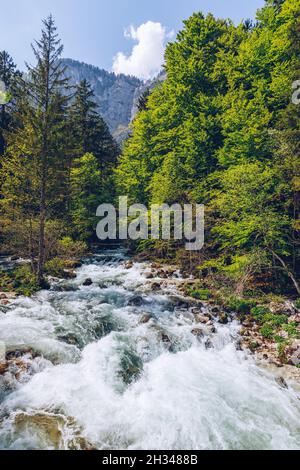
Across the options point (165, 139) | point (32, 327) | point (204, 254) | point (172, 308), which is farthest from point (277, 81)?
point (32, 327)

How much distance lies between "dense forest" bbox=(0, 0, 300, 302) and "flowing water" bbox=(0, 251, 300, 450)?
445 centimetres

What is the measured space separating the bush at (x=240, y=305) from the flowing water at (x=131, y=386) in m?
1.43

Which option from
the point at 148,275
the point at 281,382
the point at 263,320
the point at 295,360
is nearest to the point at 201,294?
the point at 263,320

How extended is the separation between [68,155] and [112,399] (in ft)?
43.5

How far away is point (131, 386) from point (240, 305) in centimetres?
712

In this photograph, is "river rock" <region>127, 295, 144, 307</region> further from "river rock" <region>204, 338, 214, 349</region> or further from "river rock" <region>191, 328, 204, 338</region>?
"river rock" <region>204, 338, 214, 349</region>

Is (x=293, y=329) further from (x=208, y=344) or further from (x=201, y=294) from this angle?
(x=201, y=294)

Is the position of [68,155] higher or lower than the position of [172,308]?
higher

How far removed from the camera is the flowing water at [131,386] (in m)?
6.03

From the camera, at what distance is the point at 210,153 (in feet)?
64.7

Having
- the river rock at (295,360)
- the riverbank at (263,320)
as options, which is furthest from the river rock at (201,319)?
the river rock at (295,360)

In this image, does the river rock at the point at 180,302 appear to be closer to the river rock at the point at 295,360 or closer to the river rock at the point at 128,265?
the river rock at the point at 295,360
